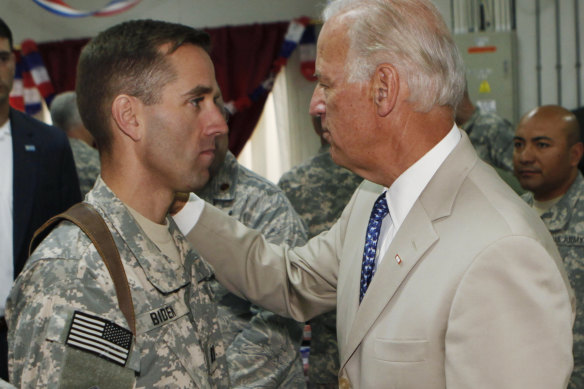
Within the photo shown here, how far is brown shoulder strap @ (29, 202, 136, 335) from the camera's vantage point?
1.32 metres

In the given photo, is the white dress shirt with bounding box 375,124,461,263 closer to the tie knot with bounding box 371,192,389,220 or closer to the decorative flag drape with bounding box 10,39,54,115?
the tie knot with bounding box 371,192,389,220

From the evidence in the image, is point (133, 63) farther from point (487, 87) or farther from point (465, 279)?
point (487, 87)

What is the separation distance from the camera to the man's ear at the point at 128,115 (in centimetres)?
153

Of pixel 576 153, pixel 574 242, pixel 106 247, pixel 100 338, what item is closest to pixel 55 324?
pixel 100 338

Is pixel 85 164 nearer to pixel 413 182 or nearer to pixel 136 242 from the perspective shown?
pixel 136 242

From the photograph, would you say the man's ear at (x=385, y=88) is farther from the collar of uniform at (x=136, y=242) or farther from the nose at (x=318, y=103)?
the collar of uniform at (x=136, y=242)

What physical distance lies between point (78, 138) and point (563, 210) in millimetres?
2949

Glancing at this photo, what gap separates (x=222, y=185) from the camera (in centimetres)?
246

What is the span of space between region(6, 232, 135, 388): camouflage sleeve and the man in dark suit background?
1.30 metres

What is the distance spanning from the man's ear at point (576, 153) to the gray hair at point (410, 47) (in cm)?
226

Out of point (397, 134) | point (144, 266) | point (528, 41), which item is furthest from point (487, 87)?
point (144, 266)

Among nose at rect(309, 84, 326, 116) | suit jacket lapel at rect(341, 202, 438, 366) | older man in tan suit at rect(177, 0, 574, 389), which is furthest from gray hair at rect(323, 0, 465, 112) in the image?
suit jacket lapel at rect(341, 202, 438, 366)

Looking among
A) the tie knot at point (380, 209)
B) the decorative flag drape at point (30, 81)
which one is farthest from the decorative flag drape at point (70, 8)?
the tie knot at point (380, 209)

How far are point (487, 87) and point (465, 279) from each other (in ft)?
14.8
